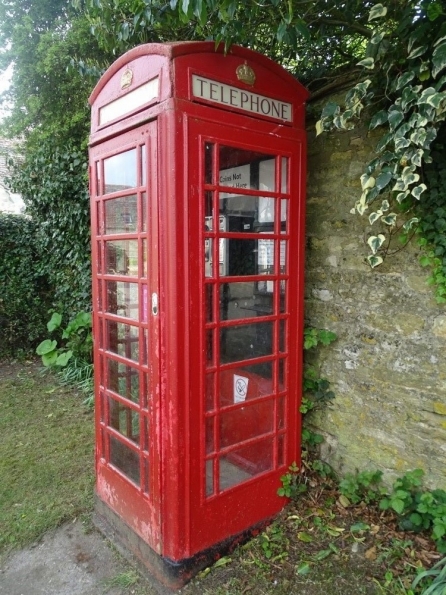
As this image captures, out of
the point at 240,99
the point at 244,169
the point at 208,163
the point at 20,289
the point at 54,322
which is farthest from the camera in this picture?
the point at 20,289

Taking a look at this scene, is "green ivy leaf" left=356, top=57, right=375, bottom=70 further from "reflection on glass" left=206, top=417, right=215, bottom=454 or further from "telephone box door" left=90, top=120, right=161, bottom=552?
"reflection on glass" left=206, top=417, right=215, bottom=454

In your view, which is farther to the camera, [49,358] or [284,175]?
[49,358]

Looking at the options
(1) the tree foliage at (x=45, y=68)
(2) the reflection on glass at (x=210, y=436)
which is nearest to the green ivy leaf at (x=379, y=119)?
(2) the reflection on glass at (x=210, y=436)

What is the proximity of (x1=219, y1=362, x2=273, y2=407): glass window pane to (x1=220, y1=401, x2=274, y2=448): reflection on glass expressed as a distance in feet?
0.20

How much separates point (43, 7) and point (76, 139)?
8.65 feet

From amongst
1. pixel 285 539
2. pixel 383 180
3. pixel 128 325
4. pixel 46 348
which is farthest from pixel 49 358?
pixel 383 180

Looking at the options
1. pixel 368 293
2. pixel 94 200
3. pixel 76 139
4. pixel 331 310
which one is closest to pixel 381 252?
pixel 368 293

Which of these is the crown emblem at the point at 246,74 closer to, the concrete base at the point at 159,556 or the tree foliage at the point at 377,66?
the tree foliage at the point at 377,66

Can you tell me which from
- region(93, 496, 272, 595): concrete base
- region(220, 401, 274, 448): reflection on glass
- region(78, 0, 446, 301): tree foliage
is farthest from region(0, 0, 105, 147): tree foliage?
region(93, 496, 272, 595): concrete base

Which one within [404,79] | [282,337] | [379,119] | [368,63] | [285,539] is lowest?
[285,539]

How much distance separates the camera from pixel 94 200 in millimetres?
2734

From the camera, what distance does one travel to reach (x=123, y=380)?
268 cm

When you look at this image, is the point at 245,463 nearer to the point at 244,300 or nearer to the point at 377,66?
the point at 244,300

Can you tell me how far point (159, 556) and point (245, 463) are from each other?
71 cm
